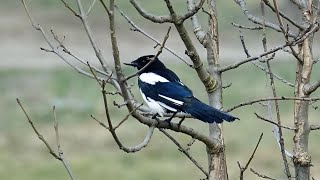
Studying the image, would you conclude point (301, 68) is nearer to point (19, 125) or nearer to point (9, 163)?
point (9, 163)

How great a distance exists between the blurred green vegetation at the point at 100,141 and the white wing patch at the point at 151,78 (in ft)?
23.7

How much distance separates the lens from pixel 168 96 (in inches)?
194

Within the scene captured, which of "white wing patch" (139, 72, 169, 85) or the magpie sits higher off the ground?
"white wing patch" (139, 72, 169, 85)

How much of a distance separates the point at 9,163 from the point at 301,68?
10119mm

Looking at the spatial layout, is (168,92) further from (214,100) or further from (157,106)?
(214,100)

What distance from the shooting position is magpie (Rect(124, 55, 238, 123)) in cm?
431

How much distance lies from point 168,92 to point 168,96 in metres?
0.06

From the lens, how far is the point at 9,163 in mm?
14273

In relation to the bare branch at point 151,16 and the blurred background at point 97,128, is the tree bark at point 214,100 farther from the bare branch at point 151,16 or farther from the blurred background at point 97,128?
the blurred background at point 97,128

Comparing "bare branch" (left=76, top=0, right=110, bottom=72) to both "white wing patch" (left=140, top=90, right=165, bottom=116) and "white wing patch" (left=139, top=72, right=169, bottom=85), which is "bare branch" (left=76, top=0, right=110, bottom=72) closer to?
"white wing patch" (left=140, top=90, right=165, bottom=116)

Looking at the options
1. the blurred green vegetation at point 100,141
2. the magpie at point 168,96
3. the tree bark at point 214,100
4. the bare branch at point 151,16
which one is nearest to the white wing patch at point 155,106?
the magpie at point 168,96

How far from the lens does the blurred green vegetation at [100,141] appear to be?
13.9 m

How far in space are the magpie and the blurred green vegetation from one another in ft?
23.7

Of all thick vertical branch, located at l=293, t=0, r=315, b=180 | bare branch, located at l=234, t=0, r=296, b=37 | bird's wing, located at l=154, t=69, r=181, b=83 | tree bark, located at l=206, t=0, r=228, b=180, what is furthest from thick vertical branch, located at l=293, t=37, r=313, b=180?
bird's wing, located at l=154, t=69, r=181, b=83
